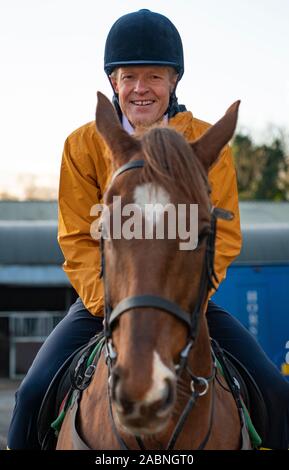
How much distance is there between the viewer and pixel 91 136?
16.0 feet

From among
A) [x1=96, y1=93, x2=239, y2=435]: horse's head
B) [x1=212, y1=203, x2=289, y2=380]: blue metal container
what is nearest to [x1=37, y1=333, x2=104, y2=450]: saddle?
[x1=96, y1=93, x2=239, y2=435]: horse's head

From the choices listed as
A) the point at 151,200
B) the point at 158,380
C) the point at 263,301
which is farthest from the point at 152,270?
the point at 263,301

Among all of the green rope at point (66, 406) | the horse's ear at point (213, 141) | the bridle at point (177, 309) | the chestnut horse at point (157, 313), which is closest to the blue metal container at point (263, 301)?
the green rope at point (66, 406)

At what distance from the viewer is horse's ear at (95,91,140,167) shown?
363 cm

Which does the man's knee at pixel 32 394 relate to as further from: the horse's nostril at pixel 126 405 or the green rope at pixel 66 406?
the horse's nostril at pixel 126 405

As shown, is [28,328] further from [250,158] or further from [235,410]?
[250,158]

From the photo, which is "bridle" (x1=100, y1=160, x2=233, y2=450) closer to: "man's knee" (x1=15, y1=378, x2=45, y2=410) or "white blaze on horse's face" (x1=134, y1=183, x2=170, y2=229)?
"white blaze on horse's face" (x1=134, y1=183, x2=170, y2=229)

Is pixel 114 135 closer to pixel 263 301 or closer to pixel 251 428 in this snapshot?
pixel 251 428

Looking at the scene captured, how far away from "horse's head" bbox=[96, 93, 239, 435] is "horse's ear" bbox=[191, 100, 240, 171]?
0.10 m

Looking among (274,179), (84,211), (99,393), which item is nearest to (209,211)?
(99,393)

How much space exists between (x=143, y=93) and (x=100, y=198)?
26.8 inches

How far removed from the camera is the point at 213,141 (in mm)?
3697
